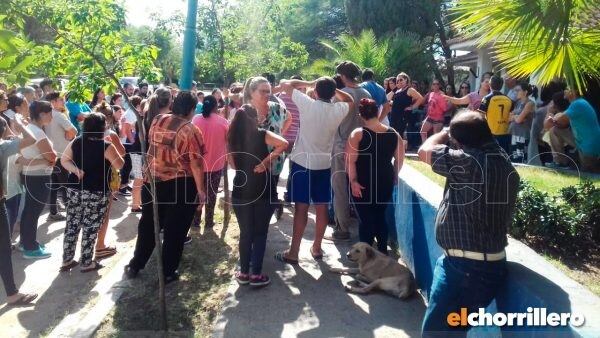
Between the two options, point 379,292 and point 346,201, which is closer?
point 379,292

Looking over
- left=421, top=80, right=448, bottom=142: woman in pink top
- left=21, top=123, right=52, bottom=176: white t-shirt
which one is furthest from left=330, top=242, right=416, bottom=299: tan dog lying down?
left=421, top=80, right=448, bottom=142: woman in pink top

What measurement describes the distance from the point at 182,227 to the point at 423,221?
2289mm

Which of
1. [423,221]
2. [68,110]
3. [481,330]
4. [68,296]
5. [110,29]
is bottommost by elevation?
[68,296]

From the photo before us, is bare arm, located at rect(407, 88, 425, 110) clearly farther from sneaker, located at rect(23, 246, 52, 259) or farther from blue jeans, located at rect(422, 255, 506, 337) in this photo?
blue jeans, located at rect(422, 255, 506, 337)

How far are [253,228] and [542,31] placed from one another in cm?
304

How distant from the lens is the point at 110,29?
158 inches

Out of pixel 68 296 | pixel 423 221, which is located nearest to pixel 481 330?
pixel 423 221

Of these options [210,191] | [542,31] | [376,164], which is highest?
[542,31]

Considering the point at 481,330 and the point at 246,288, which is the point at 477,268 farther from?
the point at 246,288

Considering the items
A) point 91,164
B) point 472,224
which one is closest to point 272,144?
point 91,164

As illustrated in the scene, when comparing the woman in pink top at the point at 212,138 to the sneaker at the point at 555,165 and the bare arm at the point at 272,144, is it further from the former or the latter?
the sneaker at the point at 555,165

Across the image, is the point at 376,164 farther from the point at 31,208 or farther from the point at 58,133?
the point at 58,133

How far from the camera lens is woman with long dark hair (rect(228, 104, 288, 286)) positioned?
4.87 meters

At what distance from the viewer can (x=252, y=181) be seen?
490 centimetres
